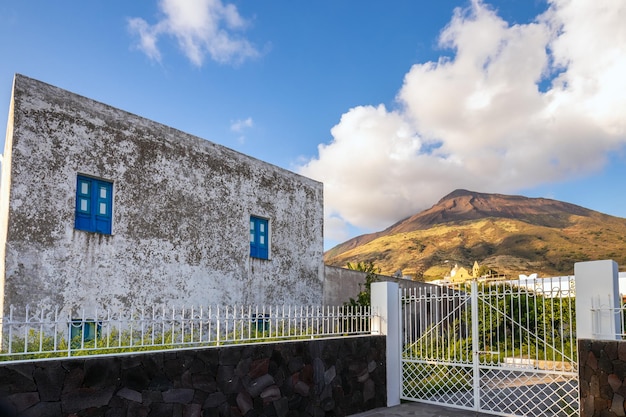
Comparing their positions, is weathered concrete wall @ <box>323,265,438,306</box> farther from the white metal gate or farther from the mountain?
the mountain

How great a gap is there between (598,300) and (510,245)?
3387 inches

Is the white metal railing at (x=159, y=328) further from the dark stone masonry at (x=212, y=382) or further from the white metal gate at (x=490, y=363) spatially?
the white metal gate at (x=490, y=363)

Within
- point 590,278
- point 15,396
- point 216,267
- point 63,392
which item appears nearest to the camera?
point 15,396

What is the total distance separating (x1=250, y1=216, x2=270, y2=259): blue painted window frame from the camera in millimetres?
13359

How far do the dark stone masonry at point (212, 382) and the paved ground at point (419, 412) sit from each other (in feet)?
0.73

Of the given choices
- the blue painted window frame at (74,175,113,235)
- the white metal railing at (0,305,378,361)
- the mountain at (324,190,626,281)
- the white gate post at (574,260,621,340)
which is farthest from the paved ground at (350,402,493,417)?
the mountain at (324,190,626,281)

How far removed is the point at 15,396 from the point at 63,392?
1.52 ft

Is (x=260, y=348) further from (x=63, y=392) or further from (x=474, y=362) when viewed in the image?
(x=474, y=362)

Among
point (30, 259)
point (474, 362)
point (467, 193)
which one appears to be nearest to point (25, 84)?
point (30, 259)

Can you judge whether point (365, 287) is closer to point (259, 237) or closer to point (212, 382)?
point (259, 237)

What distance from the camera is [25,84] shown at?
30.5ft

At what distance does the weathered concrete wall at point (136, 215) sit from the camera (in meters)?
9.14

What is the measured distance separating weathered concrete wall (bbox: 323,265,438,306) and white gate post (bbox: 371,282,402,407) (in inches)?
235

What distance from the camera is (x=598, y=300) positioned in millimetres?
7426
